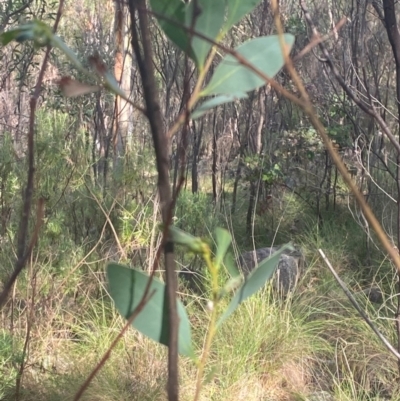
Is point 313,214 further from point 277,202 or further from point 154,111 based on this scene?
point 154,111

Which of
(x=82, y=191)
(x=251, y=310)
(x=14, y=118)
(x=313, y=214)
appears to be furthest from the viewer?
(x=14, y=118)

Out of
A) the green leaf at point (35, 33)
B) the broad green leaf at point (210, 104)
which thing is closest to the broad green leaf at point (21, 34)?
the green leaf at point (35, 33)

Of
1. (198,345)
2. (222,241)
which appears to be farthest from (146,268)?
(222,241)

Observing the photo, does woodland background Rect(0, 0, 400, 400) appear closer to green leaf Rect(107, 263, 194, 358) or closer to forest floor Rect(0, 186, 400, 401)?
forest floor Rect(0, 186, 400, 401)

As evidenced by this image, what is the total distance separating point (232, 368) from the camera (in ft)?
8.82

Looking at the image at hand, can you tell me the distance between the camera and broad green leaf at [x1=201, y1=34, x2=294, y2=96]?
40cm

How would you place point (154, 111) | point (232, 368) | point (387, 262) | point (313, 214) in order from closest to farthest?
point (154, 111), point (232, 368), point (387, 262), point (313, 214)

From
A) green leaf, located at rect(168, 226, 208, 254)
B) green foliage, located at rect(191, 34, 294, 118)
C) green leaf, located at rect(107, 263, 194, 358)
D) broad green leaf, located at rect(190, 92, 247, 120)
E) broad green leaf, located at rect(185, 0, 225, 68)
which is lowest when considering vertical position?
green leaf, located at rect(107, 263, 194, 358)

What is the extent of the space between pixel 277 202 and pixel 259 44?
5.05m

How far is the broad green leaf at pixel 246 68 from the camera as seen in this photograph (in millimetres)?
401

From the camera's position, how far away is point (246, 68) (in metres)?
0.40

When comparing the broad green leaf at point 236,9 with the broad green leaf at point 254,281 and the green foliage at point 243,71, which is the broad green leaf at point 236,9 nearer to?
the green foliage at point 243,71

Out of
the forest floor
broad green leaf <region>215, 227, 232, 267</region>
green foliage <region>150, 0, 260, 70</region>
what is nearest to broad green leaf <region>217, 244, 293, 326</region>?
broad green leaf <region>215, 227, 232, 267</region>

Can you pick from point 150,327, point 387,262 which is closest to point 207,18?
point 150,327
